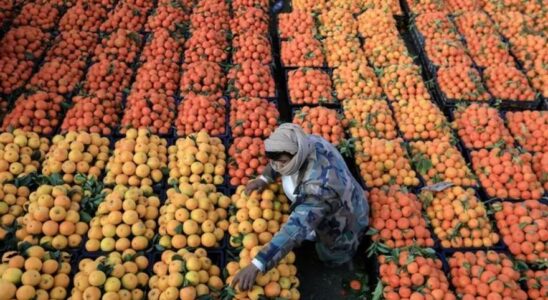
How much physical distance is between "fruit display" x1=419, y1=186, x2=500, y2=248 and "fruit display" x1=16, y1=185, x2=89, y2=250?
135 inches

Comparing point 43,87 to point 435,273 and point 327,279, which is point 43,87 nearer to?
point 327,279

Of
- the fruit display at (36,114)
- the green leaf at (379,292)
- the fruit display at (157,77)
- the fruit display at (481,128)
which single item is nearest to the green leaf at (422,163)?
the fruit display at (481,128)

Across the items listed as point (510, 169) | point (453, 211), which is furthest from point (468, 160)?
point (453, 211)

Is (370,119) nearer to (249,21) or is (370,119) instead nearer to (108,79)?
(249,21)

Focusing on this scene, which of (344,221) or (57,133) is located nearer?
(344,221)

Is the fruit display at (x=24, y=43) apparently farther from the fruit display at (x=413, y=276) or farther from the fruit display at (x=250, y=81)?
the fruit display at (x=413, y=276)

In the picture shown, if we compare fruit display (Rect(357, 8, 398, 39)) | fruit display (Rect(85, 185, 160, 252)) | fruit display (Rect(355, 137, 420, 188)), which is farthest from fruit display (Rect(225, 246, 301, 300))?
fruit display (Rect(357, 8, 398, 39))

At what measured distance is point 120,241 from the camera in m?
3.88

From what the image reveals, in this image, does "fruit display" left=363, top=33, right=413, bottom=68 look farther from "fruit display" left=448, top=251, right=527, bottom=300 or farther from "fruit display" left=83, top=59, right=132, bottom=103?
"fruit display" left=83, top=59, right=132, bottom=103

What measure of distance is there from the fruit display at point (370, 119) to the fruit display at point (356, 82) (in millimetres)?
257

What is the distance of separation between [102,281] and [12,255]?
78cm

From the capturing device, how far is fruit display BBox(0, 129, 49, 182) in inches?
173

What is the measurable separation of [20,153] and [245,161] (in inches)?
91.8

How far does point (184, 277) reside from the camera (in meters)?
3.65
